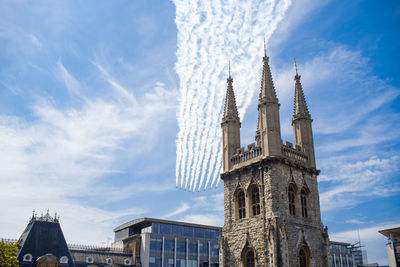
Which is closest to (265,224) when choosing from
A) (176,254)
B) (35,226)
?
(35,226)

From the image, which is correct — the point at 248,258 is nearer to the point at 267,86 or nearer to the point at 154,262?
the point at 267,86

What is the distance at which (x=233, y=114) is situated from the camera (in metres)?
43.5

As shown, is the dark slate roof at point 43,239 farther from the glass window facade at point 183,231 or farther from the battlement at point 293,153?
the battlement at point 293,153

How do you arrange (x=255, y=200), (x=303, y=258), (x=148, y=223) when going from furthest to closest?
1. (x=148, y=223)
2. (x=255, y=200)
3. (x=303, y=258)

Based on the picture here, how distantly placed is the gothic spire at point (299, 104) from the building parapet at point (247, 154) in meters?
6.84

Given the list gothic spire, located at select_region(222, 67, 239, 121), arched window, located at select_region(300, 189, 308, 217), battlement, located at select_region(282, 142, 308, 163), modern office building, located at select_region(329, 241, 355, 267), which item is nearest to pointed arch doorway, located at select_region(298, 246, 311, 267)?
arched window, located at select_region(300, 189, 308, 217)

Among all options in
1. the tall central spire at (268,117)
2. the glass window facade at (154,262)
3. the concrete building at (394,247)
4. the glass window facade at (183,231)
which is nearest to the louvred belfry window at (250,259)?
the tall central spire at (268,117)

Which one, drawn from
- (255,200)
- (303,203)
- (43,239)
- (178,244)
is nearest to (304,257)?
(303,203)

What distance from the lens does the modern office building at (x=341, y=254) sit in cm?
10707

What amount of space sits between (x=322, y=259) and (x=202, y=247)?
48.2m

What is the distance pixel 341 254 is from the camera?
11006 cm

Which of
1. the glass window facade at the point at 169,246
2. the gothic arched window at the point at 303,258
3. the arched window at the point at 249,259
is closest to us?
the gothic arched window at the point at 303,258

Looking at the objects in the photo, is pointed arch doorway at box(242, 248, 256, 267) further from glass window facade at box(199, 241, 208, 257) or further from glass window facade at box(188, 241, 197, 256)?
glass window facade at box(199, 241, 208, 257)

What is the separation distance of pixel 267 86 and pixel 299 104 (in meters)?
5.22
